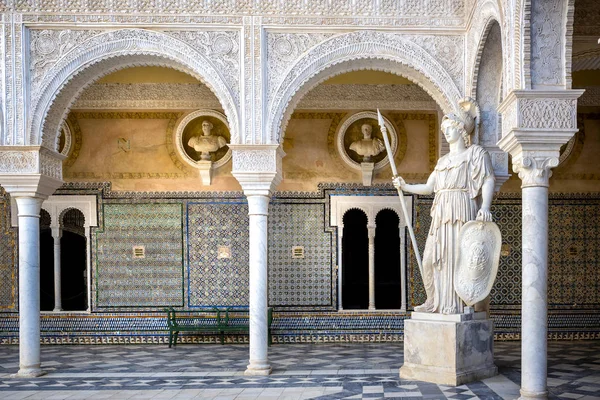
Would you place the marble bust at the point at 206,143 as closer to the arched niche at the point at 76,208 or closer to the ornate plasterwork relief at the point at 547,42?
the arched niche at the point at 76,208

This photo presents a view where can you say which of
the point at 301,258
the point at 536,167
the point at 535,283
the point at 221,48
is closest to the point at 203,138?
the point at 301,258

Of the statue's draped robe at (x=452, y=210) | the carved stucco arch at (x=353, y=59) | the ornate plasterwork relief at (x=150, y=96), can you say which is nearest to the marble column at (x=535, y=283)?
the statue's draped robe at (x=452, y=210)

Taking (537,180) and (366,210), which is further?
(366,210)

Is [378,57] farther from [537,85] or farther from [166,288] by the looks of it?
[166,288]

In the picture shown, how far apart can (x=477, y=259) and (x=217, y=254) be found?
172 inches

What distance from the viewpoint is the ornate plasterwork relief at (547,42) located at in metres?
5.24

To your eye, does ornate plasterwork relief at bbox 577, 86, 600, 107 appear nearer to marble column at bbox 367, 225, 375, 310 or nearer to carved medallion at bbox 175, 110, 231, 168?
marble column at bbox 367, 225, 375, 310

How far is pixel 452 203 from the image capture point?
627 cm

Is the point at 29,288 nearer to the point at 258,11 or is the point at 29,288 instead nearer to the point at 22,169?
the point at 22,169

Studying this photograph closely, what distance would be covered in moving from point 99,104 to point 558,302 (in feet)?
22.5

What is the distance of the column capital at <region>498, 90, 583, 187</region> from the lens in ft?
17.2

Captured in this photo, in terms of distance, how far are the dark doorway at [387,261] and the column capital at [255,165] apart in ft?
12.7

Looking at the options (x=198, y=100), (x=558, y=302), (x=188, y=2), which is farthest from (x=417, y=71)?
(x=558, y=302)

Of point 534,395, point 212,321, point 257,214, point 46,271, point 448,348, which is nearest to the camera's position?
point 534,395
